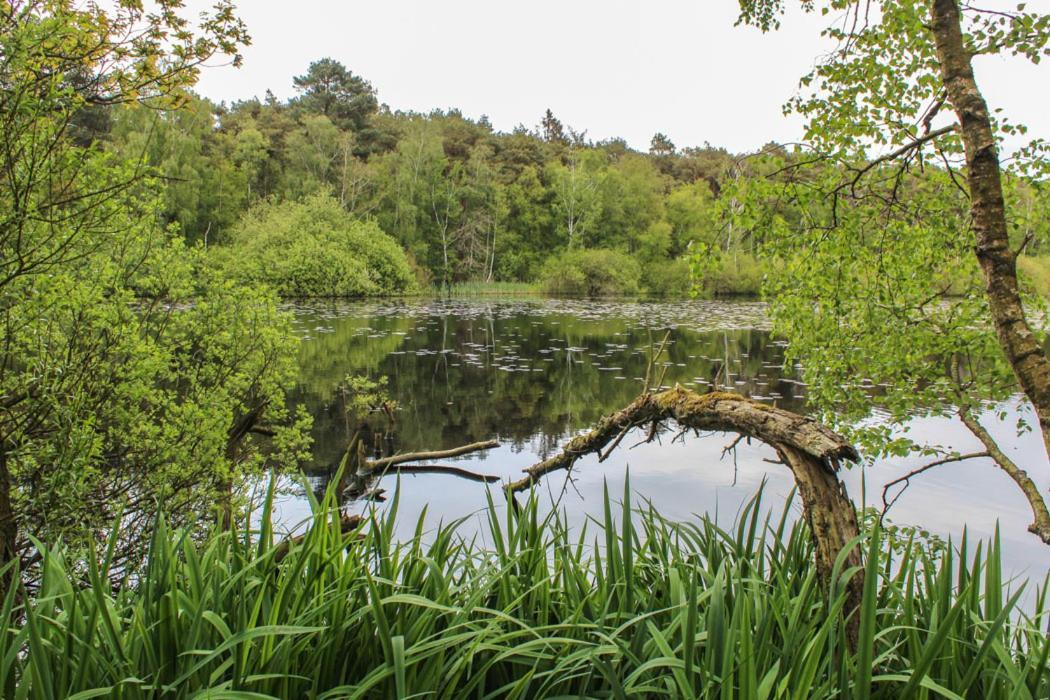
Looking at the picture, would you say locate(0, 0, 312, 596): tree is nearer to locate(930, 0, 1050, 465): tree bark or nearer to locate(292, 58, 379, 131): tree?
locate(930, 0, 1050, 465): tree bark

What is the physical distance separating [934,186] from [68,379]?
5717mm

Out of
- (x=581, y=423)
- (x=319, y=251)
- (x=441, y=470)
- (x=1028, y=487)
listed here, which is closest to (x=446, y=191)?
(x=319, y=251)

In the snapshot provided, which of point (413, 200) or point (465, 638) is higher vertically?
point (413, 200)

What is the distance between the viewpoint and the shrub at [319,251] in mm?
40594

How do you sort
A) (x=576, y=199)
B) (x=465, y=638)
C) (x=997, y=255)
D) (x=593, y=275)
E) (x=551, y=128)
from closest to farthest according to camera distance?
1. (x=465, y=638)
2. (x=997, y=255)
3. (x=593, y=275)
4. (x=576, y=199)
5. (x=551, y=128)

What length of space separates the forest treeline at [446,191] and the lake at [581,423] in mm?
23506

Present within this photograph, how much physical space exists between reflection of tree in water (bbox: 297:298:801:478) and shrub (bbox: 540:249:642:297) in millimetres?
27242

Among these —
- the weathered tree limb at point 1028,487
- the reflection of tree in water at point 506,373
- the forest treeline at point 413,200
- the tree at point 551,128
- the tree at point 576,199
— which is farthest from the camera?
Answer: the tree at point 551,128

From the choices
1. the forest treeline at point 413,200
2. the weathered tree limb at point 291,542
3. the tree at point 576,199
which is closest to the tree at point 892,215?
the weathered tree limb at point 291,542

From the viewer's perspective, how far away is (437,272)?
190 ft

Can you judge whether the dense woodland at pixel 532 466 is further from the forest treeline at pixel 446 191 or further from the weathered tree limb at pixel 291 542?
the forest treeline at pixel 446 191

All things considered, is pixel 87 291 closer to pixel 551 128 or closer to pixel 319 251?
pixel 319 251

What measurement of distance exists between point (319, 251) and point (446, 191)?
64.3 ft

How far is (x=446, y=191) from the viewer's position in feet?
191
